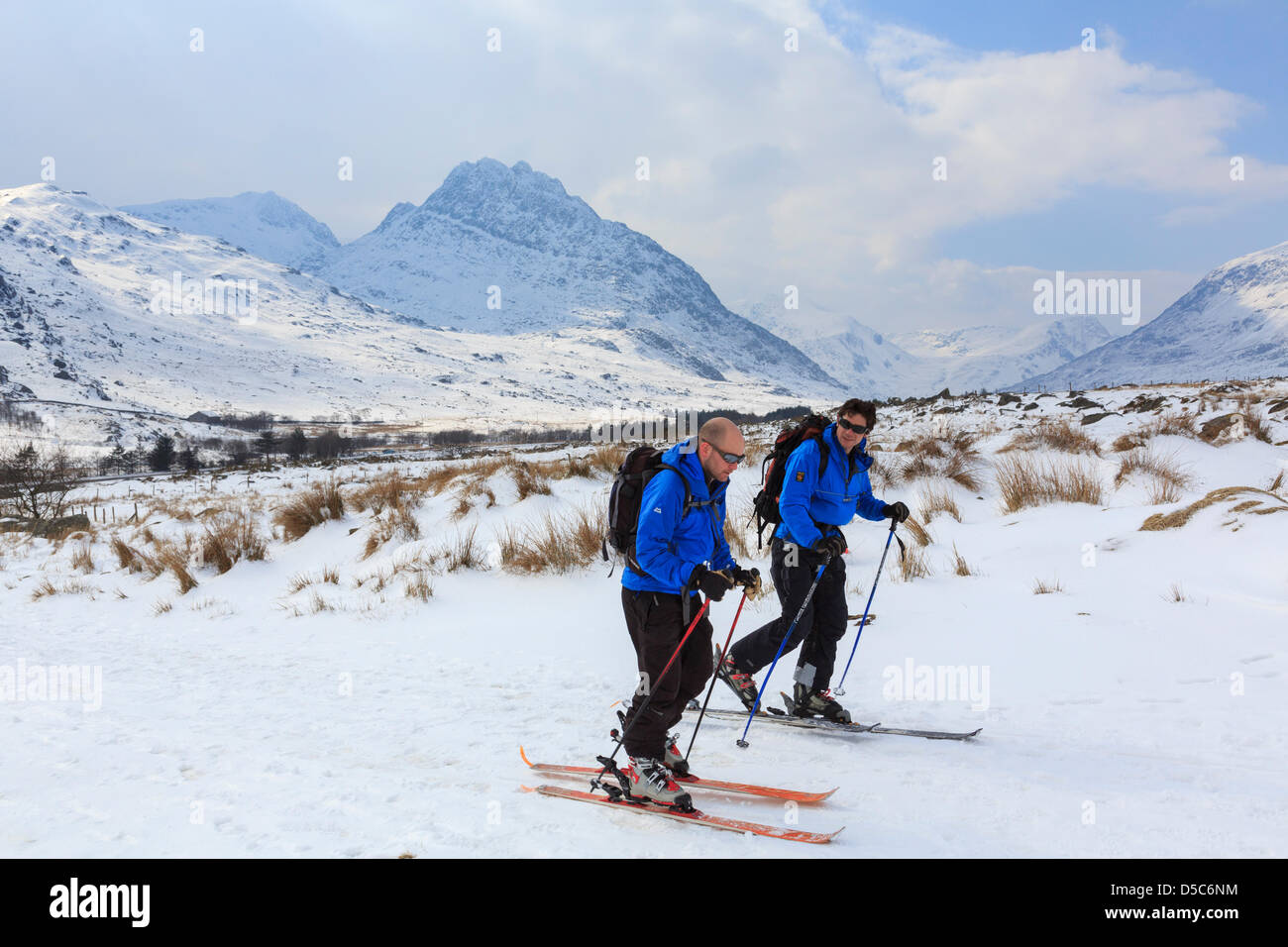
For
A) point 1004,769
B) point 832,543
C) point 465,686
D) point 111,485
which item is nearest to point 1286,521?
point 1004,769

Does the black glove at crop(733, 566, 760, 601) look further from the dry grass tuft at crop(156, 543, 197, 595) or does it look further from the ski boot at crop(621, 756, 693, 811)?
the dry grass tuft at crop(156, 543, 197, 595)

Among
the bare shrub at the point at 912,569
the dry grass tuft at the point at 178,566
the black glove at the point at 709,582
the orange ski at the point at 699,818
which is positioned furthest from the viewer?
the dry grass tuft at the point at 178,566

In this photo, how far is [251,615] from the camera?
26.2 feet

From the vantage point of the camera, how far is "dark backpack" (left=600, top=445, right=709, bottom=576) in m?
3.16

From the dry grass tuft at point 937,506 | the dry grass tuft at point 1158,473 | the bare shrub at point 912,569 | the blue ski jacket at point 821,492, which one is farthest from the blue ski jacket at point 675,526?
the dry grass tuft at point 1158,473

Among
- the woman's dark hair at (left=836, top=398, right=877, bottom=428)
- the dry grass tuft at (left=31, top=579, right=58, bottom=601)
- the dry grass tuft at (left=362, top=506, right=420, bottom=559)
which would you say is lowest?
the dry grass tuft at (left=31, top=579, right=58, bottom=601)

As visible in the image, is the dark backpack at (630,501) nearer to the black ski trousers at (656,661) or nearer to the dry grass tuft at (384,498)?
the black ski trousers at (656,661)

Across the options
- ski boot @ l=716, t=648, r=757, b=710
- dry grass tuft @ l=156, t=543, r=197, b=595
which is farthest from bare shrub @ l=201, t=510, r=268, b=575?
ski boot @ l=716, t=648, r=757, b=710

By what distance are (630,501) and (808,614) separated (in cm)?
165

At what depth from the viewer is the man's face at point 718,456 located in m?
3.17

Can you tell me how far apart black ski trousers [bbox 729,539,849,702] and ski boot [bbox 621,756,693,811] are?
4.22ft

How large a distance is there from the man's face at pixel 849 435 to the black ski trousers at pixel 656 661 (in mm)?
1444

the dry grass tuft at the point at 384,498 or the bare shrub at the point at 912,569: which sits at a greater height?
the dry grass tuft at the point at 384,498

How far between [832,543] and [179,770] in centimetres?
372
